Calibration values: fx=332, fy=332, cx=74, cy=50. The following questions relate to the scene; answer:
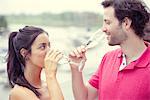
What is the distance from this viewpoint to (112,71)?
1.54 meters

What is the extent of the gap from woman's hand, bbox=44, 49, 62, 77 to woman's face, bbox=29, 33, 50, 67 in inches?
4.8

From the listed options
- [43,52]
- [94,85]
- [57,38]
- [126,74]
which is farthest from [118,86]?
[57,38]

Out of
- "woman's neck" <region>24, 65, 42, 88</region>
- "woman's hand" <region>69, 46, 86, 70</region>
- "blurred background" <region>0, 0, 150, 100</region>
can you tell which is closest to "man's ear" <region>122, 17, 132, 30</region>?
"woman's hand" <region>69, 46, 86, 70</region>

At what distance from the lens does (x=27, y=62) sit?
160 centimetres

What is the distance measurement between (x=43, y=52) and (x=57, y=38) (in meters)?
0.71

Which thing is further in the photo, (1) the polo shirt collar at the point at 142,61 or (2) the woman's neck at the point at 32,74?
(2) the woman's neck at the point at 32,74

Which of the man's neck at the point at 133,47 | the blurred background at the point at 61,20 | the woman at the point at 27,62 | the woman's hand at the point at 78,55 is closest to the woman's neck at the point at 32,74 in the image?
the woman at the point at 27,62

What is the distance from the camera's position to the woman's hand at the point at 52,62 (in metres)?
1.41

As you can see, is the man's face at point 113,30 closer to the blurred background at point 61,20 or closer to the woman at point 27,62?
the woman at point 27,62

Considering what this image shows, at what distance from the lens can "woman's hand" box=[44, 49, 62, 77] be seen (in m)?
1.41

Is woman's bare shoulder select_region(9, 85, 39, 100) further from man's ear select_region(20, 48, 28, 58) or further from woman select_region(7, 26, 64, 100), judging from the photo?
man's ear select_region(20, 48, 28, 58)

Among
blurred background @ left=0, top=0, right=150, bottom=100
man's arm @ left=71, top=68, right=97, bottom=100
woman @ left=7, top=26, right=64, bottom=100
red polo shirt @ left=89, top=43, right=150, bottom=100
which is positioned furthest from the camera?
A: blurred background @ left=0, top=0, right=150, bottom=100

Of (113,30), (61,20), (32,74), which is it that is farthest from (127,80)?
(61,20)

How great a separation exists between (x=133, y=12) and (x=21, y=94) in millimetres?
622
